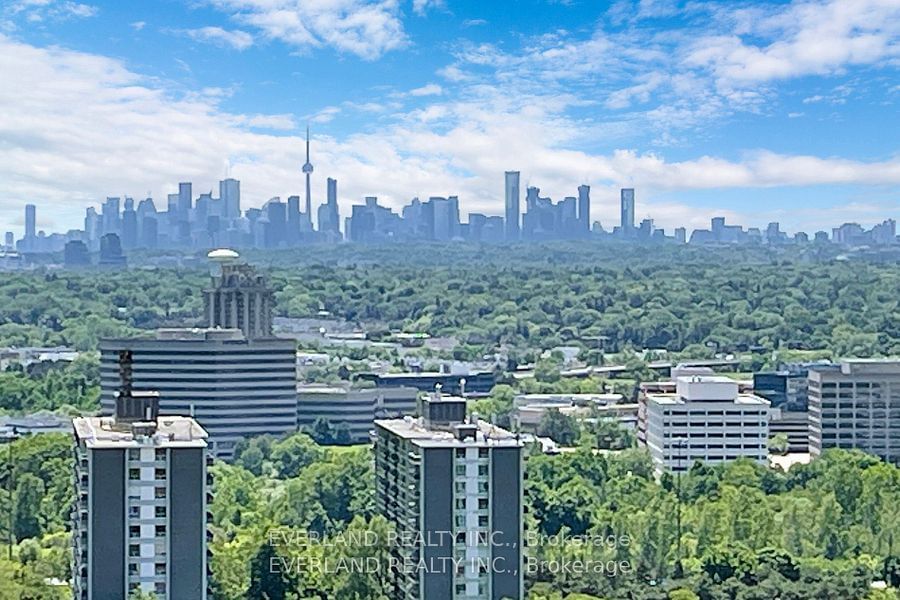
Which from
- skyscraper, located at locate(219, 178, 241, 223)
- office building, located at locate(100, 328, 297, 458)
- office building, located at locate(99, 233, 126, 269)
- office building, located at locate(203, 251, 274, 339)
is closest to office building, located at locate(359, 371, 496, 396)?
office building, located at locate(203, 251, 274, 339)

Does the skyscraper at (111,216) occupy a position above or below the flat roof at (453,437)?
above

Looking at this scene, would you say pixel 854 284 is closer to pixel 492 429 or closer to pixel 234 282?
pixel 234 282

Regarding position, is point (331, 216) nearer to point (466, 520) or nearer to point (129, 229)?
point (129, 229)

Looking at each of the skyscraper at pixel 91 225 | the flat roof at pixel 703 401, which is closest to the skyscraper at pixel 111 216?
the skyscraper at pixel 91 225

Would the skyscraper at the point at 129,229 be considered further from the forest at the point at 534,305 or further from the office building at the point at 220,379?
the office building at the point at 220,379

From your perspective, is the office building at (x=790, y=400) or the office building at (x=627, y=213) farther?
the office building at (x=627, y=213)

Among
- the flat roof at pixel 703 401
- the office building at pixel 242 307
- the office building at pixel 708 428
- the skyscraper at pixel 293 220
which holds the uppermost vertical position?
the skyscraper at pixel 293 220

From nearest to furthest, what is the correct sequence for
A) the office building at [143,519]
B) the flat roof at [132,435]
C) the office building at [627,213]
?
the office building at [143,519] → the flat roof at [132,435] → the office building at [627,213]
